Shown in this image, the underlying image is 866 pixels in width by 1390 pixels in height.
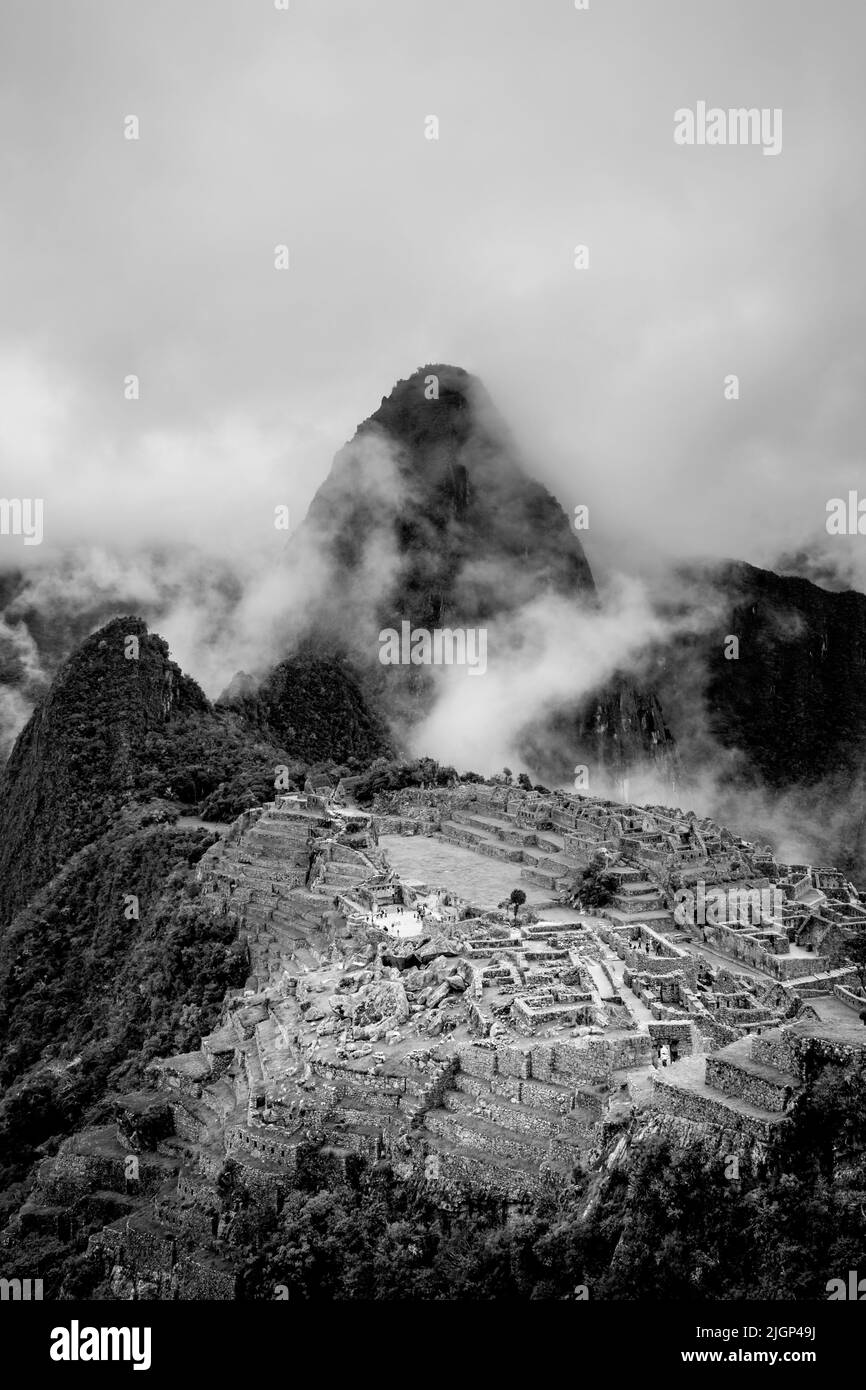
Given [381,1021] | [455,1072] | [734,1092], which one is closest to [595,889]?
[381,1021]

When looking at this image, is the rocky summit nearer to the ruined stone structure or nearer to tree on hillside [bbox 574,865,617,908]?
the ruined stone structure

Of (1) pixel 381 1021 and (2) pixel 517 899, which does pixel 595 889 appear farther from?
(1) pixel 381 1021

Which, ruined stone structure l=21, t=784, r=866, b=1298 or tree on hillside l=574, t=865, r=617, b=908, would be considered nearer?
ruined stone structure l=21, t=784, r=866, b=1298

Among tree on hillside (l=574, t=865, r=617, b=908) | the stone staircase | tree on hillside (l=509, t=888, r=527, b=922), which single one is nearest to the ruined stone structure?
the stone staircase

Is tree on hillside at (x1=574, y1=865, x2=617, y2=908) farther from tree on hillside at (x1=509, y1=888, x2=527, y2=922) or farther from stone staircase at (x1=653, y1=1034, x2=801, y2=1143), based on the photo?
stone staircase at (x1=653, y1=1034, x2=801, y2=1143)

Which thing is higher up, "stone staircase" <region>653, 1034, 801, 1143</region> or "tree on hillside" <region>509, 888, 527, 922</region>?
"tree on hillside" <region>509, 888, 527, 922</region>

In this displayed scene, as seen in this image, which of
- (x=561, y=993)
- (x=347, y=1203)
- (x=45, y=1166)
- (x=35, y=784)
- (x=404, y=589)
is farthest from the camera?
(x=404, y=589)

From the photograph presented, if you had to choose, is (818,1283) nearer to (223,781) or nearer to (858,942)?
(858,942)

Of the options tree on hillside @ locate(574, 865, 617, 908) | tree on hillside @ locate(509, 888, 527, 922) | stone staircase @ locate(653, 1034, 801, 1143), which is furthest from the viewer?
tree on hillside @ locate(574, 865, 617, 908)

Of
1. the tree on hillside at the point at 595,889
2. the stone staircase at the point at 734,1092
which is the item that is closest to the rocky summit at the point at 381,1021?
the stone staircase at the point at 734,1092

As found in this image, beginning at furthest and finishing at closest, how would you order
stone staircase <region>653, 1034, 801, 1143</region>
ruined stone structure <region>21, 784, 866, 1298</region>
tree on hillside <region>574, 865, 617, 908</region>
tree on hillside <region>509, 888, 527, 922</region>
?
tree on hillside <region>574, 865, 617, 908</region>, tree on hillside <region>509, 888, 527, 922</region>, ruined stone structure <region>21, 784, 866, 1298</region>, stone staircase <region>653, 1034, 801, 1143</region>
